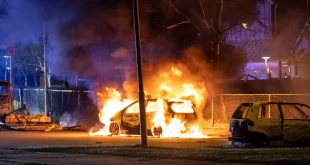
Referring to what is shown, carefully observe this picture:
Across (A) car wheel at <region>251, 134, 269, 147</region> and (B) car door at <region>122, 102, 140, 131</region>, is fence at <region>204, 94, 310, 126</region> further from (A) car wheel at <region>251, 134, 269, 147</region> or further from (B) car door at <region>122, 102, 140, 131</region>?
(A) car wheel at <region>251, 134, 269, 147</region>

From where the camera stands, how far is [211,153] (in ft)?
53.6

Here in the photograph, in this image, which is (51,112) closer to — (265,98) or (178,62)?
(178,62)

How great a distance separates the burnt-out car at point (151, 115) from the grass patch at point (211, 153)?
553 centimetres

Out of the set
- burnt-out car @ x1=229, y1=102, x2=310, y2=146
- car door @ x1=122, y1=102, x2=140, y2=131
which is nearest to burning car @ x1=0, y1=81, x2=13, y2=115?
car door @ x1=122, y1=102, x2=140, y2=131

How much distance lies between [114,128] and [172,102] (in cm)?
274

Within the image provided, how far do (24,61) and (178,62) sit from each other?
832 inches

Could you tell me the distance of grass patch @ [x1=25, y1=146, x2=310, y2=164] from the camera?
14.5 metres

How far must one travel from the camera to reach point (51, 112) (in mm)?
40094

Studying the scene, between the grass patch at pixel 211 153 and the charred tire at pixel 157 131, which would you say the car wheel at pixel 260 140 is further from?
the charred tire at pixel 157 131

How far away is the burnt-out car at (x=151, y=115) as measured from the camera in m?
24.3

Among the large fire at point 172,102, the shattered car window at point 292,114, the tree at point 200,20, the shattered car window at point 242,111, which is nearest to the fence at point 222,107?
the large fire at point 172,102

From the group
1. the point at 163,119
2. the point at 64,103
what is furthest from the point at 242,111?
the point at 64,103

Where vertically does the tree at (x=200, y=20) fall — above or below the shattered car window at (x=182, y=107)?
above

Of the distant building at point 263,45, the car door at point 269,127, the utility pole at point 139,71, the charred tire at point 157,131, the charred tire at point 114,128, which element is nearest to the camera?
the car door at point 269,127
